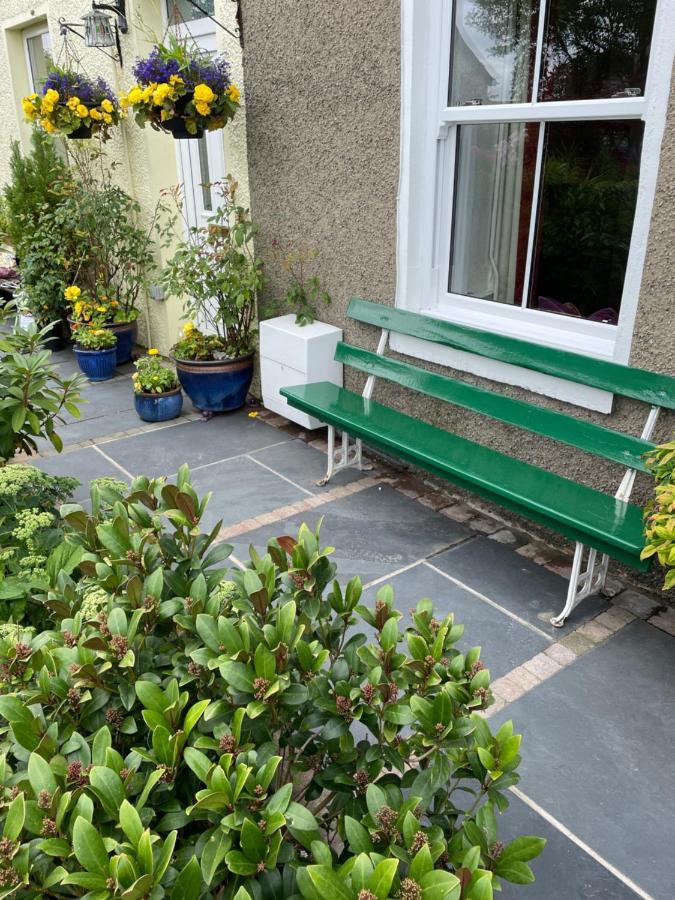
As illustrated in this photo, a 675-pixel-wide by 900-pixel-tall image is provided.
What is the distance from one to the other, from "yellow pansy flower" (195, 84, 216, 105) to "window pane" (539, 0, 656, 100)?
2.09 meters

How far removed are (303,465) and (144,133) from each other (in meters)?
3.43

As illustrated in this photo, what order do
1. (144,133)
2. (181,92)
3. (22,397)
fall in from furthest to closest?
(144,133) < (181,92) < (22,397)

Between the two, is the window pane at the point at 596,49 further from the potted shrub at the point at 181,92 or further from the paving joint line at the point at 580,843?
the paving joint line at the point at 580,843

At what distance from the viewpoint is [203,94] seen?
14.7 ft

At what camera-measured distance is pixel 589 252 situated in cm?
348

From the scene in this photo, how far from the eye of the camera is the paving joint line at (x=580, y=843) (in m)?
2.02

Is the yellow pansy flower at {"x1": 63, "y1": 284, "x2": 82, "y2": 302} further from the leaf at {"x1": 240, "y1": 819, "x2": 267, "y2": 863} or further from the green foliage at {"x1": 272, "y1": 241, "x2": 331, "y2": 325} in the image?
the leaf at {"x1": 240, "y1": 819, "x2": 267, "y2": 863}

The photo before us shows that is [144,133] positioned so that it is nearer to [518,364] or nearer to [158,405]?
[158,405]

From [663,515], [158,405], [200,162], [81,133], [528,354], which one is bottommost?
[158,405]

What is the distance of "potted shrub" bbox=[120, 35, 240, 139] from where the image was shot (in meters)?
4.46

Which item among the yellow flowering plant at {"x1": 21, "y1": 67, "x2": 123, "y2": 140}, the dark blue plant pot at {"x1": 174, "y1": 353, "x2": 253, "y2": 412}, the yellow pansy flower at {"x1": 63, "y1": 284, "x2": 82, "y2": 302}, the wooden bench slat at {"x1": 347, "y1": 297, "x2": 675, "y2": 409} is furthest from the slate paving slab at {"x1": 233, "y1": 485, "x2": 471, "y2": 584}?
the yellow flowering plant at {"x1": 21, "y1": 67, "x2": 123, "y2": 140}

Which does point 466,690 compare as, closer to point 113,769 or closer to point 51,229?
point 113,769

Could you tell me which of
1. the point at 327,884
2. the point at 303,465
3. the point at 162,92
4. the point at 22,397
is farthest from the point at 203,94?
the point at 327,884

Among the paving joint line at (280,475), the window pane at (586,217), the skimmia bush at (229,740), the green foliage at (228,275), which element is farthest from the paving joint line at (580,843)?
the green foliage at (228,275)
